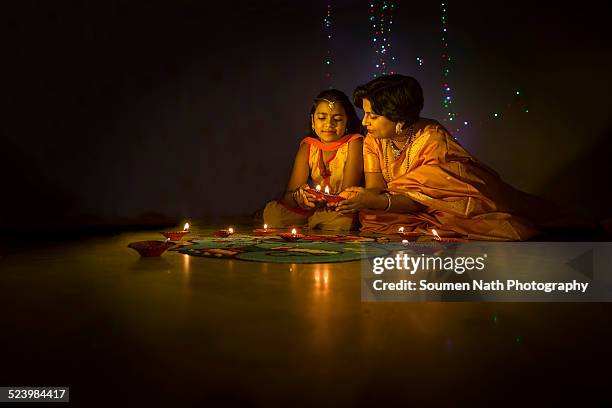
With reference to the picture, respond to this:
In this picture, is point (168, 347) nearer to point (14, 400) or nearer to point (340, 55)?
point (14, 400)

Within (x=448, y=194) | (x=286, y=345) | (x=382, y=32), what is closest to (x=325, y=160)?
(x=448, y=194)


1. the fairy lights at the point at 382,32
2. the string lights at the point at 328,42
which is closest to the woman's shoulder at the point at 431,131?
the fairy lights at the point at 382,32

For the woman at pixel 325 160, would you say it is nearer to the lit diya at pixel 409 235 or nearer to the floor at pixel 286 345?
the lit diya at pixel 409 235

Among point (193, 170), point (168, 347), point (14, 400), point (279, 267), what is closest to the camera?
point (14, 400)

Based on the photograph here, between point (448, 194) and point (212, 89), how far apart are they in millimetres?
3343

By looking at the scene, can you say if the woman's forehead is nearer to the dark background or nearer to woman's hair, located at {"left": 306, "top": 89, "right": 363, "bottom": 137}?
woman's hair, located at {"left": 306, "top": 89, "right": 363, "bottom": 137}

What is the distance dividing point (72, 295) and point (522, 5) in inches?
210

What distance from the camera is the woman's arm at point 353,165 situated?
15.5ft

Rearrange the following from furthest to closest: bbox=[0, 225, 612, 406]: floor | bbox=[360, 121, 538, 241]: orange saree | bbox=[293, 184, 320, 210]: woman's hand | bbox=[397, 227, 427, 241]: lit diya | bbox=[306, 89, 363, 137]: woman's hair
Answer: bbox=[306, 89, 363, 137]: woman's hair
bbox=[293, 184, 320, 210]: woman's hand
bbox=[360, 121, 538, 241]: orange saree
bbox=[397, 227, 427, 241]: lit diya
bbox=[0, 225, 612, 406]: floor

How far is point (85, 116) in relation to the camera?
Answer: 5.72 meters

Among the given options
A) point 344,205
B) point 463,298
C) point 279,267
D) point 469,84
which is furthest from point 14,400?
point 469,84

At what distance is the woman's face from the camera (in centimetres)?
420

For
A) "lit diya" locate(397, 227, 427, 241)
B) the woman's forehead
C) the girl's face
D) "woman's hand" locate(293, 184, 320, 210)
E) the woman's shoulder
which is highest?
the woman's forehead

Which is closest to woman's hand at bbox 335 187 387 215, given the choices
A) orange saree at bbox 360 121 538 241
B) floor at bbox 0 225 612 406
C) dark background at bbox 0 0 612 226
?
orange saree at bbox 360 121 538 241
